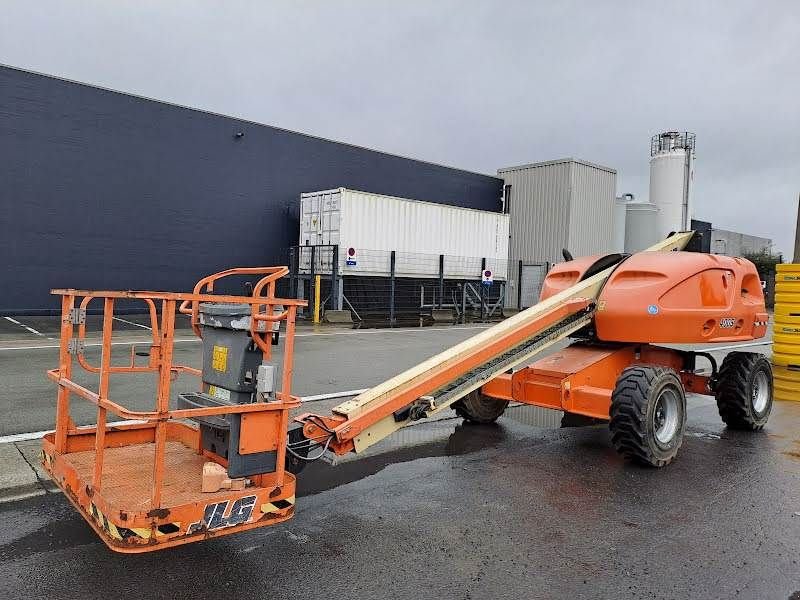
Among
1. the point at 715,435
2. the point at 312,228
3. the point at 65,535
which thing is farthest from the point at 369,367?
the point at 312,228

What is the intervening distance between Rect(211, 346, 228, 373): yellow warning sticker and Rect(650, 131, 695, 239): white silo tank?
107ft

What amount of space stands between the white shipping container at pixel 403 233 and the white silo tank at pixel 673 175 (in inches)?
473

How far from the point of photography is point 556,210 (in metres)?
30.6

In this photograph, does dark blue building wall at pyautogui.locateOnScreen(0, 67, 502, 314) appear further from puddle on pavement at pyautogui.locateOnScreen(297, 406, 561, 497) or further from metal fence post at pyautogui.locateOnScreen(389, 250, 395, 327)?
puddle on pavement at pyautogui.locateOnScreen(297, 406, 561, 497)

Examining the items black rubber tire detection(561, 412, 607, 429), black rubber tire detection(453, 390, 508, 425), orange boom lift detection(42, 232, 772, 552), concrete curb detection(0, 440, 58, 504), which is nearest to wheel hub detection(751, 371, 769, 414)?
orange boom lift detection(42, 232, 772, 552)

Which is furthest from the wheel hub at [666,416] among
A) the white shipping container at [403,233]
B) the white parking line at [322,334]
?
the white shipping container at [403,233]

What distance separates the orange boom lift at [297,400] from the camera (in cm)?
362

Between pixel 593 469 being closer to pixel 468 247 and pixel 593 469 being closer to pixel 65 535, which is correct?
pixel 65 535

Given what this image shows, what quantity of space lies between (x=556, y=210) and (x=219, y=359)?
28155 millimetres

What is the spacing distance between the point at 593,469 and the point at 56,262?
18.0m

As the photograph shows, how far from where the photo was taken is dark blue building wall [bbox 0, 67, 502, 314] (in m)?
18.5

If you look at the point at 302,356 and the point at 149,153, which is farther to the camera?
the point at 149,153

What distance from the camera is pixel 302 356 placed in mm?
12625

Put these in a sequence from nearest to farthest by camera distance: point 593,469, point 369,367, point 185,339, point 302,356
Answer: point 593,469 → point 369,367 → point 302,356 → point 185,339
